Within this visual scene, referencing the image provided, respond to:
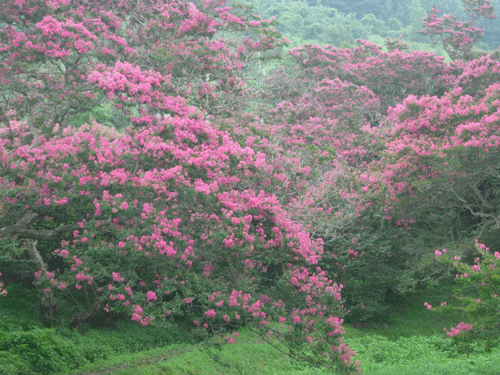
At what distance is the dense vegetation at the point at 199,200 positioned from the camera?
1071 cm

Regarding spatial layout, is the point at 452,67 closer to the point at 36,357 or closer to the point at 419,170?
the point at 419,170

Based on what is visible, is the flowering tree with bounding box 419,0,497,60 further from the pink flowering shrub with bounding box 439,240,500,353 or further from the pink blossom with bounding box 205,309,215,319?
the pink blossom with bounding box 205,309,215,319

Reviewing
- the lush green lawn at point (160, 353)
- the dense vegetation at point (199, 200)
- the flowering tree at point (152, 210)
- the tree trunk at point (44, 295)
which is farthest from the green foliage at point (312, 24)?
the tree trunk at point (44, 295)

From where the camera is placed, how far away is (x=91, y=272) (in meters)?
11.0

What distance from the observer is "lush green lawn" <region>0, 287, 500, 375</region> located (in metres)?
12.0

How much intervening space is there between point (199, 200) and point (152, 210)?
1064mm

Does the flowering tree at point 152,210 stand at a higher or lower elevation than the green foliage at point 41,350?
higher

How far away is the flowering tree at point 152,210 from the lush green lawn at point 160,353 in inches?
42.8

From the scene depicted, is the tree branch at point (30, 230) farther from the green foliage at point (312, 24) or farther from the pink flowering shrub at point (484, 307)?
the green foliage at point (312, 24)

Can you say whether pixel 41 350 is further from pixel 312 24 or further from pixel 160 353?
pixel 312 24

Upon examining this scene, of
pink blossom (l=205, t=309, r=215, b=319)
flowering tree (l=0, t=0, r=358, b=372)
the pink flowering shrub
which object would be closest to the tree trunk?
flowering tree (l=0, t=0, r=358, b=372)

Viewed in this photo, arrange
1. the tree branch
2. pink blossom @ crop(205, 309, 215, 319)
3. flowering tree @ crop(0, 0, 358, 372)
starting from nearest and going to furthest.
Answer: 1. pink blossom @ crop(205, 309, 215, 319)
2. flowering tree @ crop(0, 0, 358, 372)
3. the tree branch

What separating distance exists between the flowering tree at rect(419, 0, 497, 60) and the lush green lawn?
21.2 m

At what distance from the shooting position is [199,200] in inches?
440
